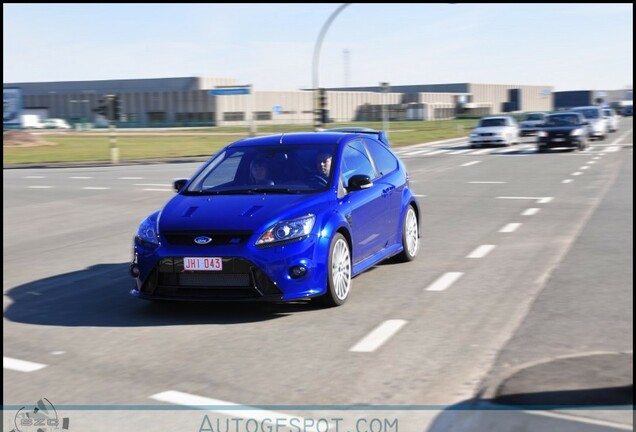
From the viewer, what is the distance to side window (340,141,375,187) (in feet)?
27.1

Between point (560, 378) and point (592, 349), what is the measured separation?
0.86 metres

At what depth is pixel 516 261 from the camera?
9.59 m

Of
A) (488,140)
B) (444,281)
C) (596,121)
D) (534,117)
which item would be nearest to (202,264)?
(444,281)

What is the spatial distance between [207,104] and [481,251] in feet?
315

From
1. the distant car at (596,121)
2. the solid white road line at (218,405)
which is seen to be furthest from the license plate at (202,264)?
the distant car at (596,121)

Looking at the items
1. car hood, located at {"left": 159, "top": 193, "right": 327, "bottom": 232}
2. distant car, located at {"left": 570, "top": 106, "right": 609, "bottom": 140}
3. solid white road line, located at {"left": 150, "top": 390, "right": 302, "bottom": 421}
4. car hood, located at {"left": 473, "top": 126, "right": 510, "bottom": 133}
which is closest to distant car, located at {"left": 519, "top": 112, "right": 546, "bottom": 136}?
distant car, located at {"left": 570, "top": 106, "right": 609, "bottom": 140}

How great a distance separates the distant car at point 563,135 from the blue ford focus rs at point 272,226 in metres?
26.6

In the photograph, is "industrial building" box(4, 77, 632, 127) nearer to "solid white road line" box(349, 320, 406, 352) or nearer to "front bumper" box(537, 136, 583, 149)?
"front bumper" box(537, 136, 583, 149)

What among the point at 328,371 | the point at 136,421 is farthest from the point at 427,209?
the point at 136,421

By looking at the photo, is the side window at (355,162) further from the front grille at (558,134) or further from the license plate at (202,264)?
the front grille at (558,134)

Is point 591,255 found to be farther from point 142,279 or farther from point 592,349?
point 142,279

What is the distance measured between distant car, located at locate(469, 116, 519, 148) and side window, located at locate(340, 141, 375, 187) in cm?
3218

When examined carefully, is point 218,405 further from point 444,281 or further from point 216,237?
Result: point 444,281

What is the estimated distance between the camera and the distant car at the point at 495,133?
4019cm
